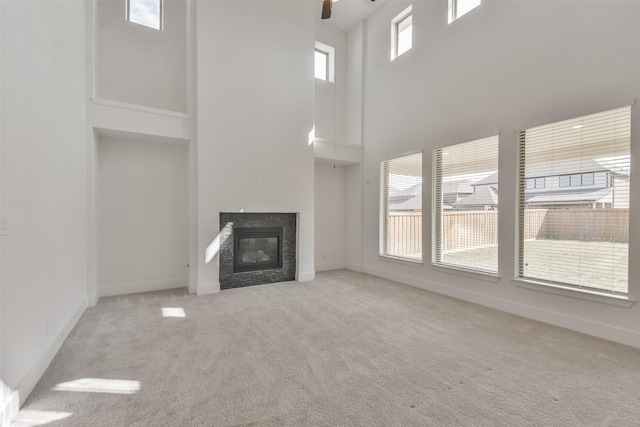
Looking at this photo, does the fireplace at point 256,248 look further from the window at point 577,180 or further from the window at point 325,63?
the window at point 577,180

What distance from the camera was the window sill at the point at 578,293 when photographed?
2.77 metres

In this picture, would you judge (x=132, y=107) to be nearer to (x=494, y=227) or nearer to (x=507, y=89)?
(x=507, y=89)

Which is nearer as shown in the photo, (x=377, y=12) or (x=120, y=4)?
(x=120, y=4)

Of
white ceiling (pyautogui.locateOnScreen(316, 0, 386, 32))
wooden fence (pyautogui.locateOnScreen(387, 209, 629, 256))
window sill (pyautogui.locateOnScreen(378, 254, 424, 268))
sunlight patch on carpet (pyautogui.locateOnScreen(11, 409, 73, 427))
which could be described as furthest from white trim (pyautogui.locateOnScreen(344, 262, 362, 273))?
white ceiling (pyautogui.locateOnScreen(316, 0, 386, 32))

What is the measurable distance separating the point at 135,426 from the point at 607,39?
5101 millimetres

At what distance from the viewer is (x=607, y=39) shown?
2.86m

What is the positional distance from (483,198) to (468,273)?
3.57 feet

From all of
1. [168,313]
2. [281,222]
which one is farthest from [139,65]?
[168,313]

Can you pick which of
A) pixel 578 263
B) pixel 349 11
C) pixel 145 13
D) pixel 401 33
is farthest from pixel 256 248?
pixel 349 11

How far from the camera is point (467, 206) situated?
4.20 metres

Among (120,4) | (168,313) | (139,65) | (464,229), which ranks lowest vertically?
(168,313)

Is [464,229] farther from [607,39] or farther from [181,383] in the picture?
[181,383]

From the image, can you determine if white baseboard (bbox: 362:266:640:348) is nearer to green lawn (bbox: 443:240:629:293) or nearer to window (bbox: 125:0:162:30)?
green lawn (bbox: 443:240:629:293)

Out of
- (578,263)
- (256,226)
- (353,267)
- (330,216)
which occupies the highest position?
(330,216)
